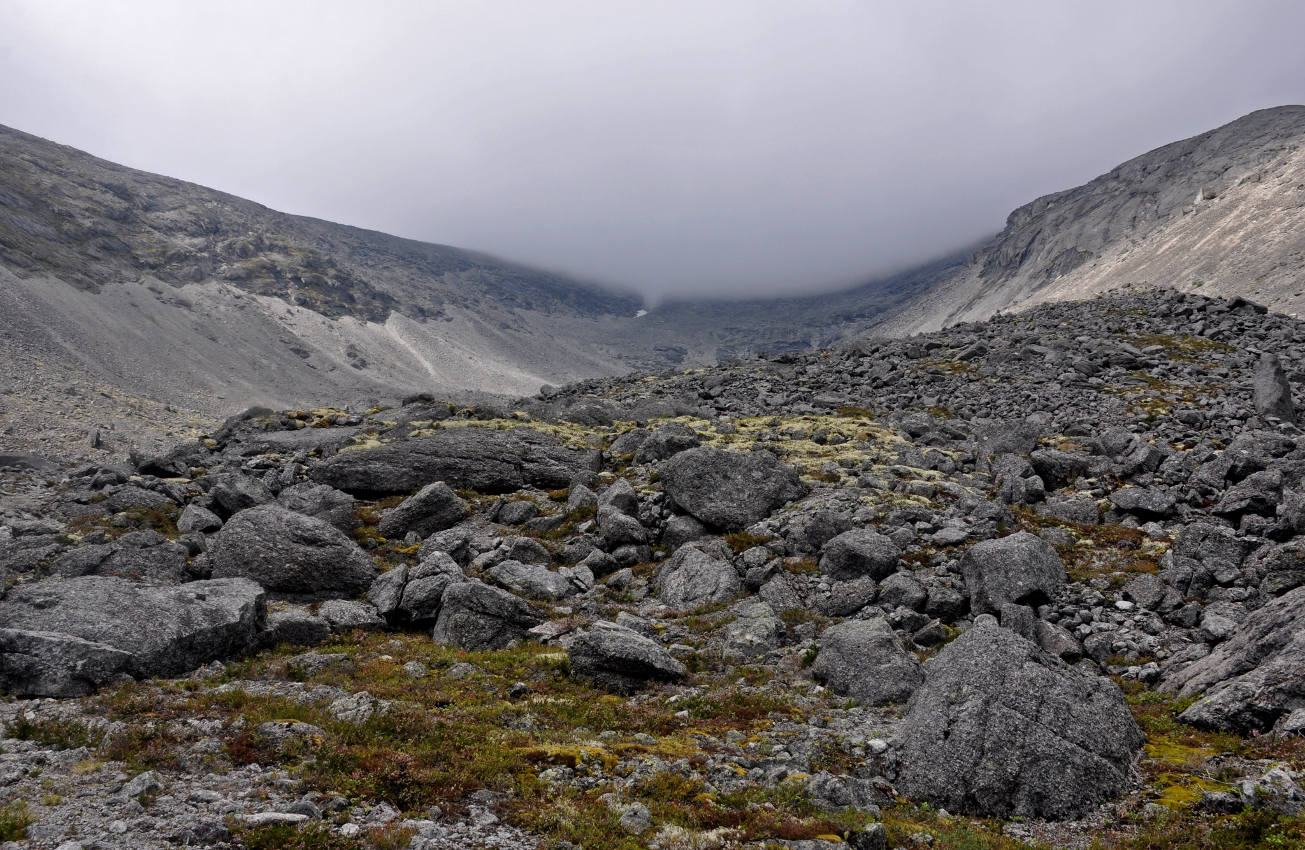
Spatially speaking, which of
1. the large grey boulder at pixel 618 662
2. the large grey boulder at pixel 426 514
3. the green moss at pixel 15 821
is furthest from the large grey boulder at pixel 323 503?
the green moss at pixel 15 821

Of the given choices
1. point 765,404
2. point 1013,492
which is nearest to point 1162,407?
point 1013,492

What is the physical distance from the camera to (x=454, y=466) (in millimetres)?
35500

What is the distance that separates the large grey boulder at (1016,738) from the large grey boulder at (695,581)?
31.9ft

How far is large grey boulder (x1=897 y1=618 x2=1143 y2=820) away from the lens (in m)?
11.1

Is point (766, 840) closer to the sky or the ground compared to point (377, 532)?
closer to the sky

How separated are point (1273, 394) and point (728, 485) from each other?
36983 millimetres

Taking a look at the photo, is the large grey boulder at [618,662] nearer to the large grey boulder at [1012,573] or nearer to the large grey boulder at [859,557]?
the large grey boulder at [859,557]

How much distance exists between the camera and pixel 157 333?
176125 mm

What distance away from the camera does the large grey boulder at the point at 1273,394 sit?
3722 cm

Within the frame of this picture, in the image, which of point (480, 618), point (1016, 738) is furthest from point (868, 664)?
point (480, 618)

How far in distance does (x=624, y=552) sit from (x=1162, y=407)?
39.6 metres

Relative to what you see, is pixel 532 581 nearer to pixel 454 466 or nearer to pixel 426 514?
pixel 426 514

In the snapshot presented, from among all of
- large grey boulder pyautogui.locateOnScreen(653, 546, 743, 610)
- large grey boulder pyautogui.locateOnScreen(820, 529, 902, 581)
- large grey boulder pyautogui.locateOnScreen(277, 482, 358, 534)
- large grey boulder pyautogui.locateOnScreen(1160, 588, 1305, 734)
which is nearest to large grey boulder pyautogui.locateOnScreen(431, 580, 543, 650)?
large grey boulder pyautogui.locateOnScreen(653, 546, 743, 610)

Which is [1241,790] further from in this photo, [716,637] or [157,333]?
[157,333]
